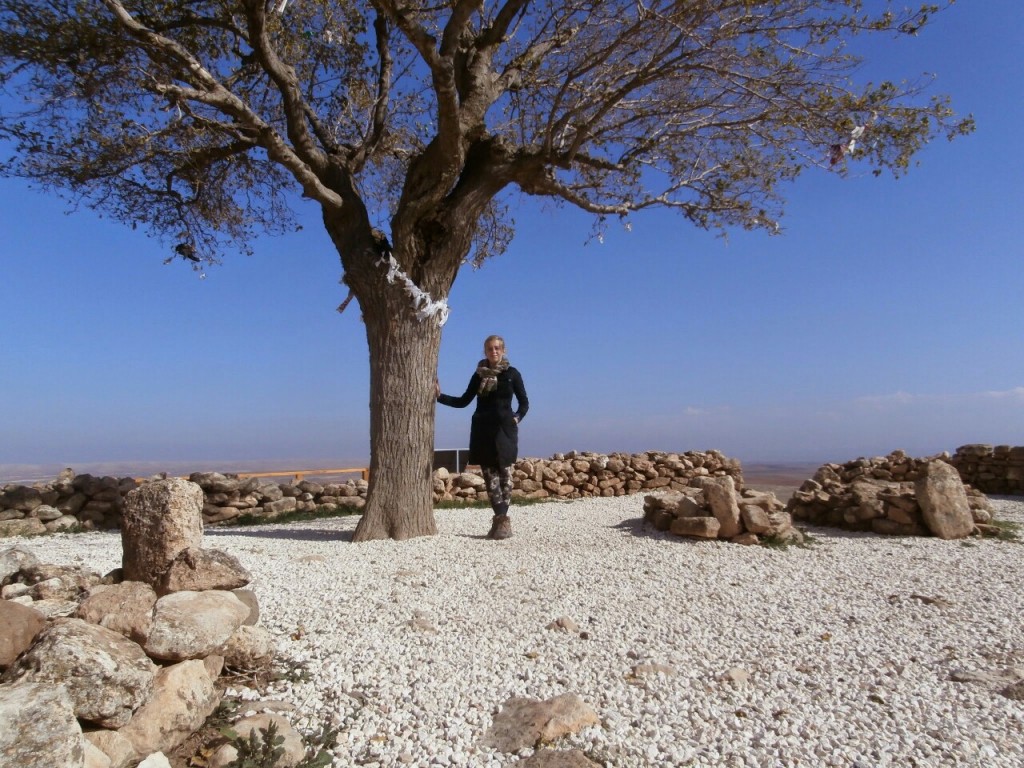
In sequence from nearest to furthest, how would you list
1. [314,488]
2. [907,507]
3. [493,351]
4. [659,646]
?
[659,646], [493,351], [907,507], [314,488]

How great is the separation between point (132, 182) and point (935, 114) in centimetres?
990

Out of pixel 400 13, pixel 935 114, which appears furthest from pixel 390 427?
pixel 935 114

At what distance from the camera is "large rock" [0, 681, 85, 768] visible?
1811 millimetres

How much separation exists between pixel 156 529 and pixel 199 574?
1.57ft

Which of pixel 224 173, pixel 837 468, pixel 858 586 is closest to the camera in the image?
pixel 858 586

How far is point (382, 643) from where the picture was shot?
352 cm

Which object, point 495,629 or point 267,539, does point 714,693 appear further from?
point 267,539

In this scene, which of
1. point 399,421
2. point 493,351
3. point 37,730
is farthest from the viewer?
point 493,351

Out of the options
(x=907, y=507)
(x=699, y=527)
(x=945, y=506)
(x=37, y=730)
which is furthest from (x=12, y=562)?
(x=945, y=506)

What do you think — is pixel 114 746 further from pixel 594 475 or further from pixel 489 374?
pixel 594 475

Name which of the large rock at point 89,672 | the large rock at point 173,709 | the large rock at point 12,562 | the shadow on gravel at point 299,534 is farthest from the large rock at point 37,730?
the shadow on gravel at point 299,534

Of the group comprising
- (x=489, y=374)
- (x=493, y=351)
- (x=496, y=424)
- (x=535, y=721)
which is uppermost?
(x=493, y=351)

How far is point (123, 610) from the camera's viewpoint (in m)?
2.72

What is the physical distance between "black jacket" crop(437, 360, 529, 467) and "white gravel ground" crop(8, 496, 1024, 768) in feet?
3.21
